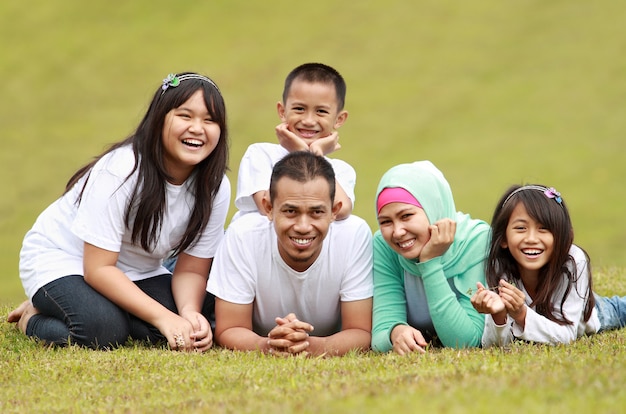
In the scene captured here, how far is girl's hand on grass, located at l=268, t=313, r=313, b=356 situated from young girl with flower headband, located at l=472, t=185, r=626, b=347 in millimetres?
1147

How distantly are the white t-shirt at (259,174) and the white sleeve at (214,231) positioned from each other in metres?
0.13

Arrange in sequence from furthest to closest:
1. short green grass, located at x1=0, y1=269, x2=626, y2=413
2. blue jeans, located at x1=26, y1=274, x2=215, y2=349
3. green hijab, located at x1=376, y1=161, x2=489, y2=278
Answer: blue jeans, located at x1=26, y1=274, x2=215, y2=349 < green hijab, located at x1=376, y1=161, x2=489, y2=278 < short green grass, located at x1=0, y1=269, x2=626, y2=413

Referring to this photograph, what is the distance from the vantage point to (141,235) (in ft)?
21.1

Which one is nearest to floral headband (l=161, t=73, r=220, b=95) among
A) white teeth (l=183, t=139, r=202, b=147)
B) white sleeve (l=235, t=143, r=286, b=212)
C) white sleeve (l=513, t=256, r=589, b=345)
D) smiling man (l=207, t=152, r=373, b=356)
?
white teeth (l=183, t=139, r=202, b=147)

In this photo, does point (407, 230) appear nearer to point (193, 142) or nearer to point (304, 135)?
point (304, 135)

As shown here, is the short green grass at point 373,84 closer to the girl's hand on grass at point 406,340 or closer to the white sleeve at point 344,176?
the white sleeve at point 344,176

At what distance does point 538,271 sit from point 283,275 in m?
1.69

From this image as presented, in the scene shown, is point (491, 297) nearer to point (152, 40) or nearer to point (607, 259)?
point (607, 259)

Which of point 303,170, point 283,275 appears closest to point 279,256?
point 283,275

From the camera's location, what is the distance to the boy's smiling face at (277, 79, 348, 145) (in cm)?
691

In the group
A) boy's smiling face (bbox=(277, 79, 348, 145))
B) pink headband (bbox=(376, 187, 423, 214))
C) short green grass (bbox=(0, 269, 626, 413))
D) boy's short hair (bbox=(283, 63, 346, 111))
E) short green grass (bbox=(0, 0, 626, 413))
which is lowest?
short green grass (bbox=(0, 269, 626, 413))

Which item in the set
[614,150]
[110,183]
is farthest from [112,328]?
[614,150]

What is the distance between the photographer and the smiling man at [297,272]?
5898 millimetres

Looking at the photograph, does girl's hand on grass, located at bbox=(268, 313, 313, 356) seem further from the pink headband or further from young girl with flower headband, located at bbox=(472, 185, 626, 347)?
young girl with flower headband, located at bbox=(472, 185, 626, 347)
